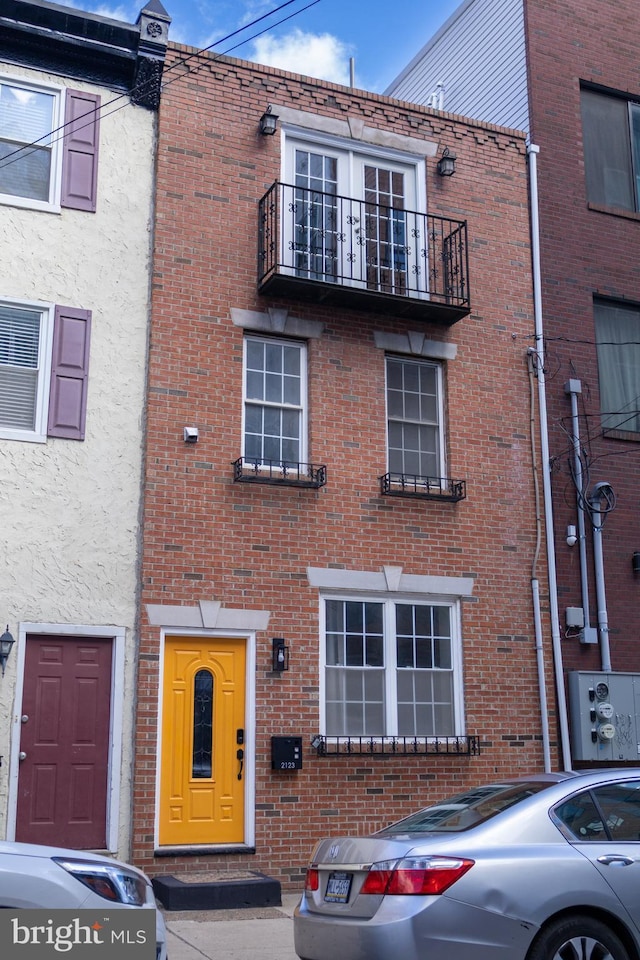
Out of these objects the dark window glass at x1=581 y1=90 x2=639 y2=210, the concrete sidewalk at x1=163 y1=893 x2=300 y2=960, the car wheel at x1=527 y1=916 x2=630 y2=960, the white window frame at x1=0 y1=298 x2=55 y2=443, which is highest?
the dark window glass at x1=581 y1=90 x2=639 y2=210

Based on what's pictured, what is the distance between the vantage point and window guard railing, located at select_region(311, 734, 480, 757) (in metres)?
11.4

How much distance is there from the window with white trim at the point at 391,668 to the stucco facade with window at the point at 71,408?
2.31 m

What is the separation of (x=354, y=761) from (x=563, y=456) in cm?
471

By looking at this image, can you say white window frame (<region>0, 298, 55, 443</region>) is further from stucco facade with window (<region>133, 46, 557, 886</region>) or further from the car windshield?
the car windshield

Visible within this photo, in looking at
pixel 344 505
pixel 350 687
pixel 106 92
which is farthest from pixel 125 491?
pixel 106 92

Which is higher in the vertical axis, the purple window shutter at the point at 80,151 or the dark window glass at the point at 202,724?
the purple window shutter at the point at 80,151

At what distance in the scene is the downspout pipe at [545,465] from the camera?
12594mm

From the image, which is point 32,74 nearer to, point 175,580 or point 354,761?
point 175,580

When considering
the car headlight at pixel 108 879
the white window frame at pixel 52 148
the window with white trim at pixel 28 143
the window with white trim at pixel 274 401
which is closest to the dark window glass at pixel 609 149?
the window with white trim at pixel 274 401

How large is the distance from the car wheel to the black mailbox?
5.64 meters

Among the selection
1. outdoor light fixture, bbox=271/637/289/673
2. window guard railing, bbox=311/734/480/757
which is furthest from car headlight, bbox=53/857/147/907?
window guard railing, bbox=311/734/480/757

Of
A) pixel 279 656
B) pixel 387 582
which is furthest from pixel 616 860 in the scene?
pixel 387 582

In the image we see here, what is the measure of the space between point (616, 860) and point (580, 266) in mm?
9919

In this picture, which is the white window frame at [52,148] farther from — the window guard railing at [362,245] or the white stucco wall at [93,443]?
the window guard railing at [362,245]
